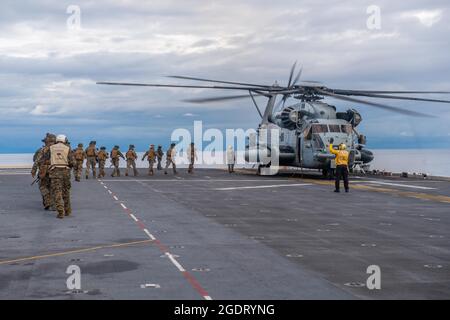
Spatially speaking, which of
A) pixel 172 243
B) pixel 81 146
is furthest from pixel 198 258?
pixel 81 146

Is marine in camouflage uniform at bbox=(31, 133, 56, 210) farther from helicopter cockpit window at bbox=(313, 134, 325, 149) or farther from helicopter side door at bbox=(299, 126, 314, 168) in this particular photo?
helicopter side door at bbox=(299, 126, 314, 168)

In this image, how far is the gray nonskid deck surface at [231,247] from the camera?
845 centimetres

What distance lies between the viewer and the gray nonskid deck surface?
8448 mm

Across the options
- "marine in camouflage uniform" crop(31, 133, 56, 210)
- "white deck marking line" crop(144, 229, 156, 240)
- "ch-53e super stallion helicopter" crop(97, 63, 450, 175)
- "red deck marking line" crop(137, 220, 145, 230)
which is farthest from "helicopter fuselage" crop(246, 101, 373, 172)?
"white deck marking line" crop(144, 229, 156, 240)

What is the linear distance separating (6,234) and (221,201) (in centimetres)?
945

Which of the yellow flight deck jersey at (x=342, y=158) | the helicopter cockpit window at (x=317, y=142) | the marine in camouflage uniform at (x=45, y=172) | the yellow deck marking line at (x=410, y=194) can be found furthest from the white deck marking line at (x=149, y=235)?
the helicopter cockpit window at (x=317, y=142)

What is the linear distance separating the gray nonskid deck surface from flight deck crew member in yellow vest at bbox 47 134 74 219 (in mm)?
767

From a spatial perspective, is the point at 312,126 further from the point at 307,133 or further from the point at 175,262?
the point at 175,262

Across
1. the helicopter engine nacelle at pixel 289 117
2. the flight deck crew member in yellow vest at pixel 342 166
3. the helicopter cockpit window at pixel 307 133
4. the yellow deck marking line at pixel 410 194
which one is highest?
the helicopter engine nacelle at pixel 289 117

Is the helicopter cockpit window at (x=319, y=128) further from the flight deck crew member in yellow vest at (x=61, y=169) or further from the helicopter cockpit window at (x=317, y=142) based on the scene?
the flight deck crew member in yellow vest at (x=61, y=169)

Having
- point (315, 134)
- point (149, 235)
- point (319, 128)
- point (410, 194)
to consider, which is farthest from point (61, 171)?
point (319, 128)

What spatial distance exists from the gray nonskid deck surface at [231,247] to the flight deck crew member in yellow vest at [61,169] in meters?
0.77

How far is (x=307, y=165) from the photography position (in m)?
34.8
